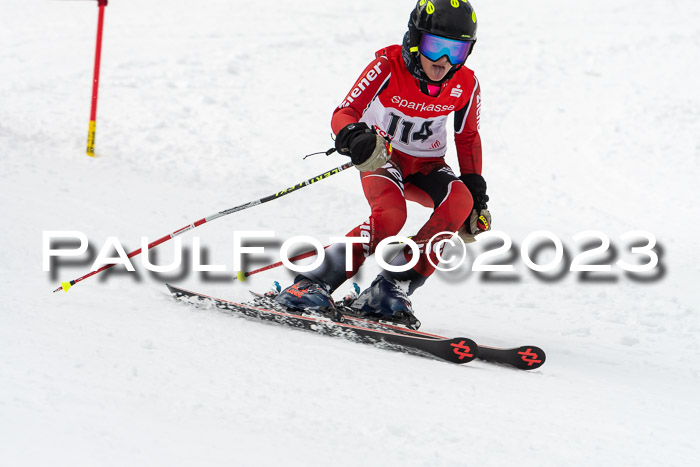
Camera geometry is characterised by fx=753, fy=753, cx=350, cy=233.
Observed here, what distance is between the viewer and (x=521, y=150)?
9438 mm

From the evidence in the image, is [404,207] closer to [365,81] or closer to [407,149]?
[407,149]

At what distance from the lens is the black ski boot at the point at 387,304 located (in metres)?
4.11

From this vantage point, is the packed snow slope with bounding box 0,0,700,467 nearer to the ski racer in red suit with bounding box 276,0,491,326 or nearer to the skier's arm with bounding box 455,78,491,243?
the ski racer in red suit with bounding box 276,0,491,326

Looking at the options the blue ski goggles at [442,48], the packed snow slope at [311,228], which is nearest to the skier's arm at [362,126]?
the blue ski goggles at [442,48]

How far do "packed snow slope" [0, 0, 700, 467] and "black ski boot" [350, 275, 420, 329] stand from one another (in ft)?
1.65

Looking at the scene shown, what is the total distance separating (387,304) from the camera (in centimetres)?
412

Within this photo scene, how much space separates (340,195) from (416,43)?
3.98 metres

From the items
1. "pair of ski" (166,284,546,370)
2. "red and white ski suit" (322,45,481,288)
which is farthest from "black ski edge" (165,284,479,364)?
"red and white ski suit" (322,45,481,288)

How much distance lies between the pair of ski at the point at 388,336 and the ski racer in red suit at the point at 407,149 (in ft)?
0.38

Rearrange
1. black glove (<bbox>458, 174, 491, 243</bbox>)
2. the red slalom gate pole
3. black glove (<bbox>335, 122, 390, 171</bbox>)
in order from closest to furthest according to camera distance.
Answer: black glove (<bbox>335, 122, 390, 171</bbox>)
black glove (<bbox>458, 174, 491, 243</bbox>)
the red slalom gate pole

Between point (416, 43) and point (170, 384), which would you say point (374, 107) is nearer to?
point (416, 43)

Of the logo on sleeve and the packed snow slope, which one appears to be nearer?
the packed snow slope

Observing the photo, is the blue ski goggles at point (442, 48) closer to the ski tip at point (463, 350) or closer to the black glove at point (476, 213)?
the black glove at point (476, 213)

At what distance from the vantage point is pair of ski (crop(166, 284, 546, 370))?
11.9 feet
